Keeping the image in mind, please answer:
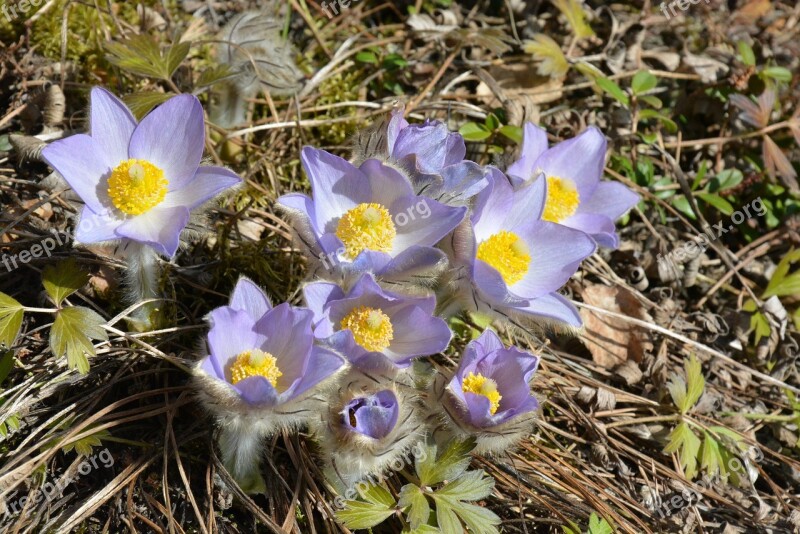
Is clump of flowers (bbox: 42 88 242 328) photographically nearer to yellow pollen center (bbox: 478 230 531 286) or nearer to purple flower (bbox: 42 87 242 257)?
purple flower (bbox: 42 87 242 257)

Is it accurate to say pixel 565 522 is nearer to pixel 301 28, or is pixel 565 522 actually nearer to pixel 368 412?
pixel 368 412

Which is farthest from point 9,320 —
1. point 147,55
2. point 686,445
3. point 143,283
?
point 686,445

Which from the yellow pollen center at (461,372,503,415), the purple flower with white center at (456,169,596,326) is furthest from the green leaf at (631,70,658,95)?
the yellow pollen center at (461,372,503,415)

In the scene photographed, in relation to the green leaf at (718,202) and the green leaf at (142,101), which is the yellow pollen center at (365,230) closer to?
the green leaf at (142,101)

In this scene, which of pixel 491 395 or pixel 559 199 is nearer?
pixel 491 395

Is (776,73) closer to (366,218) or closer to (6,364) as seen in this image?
(366,218)

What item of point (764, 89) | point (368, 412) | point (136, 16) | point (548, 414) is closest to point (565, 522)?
point (548, 414)

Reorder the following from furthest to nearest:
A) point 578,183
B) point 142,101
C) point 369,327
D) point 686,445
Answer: point 578,183, point 686,445, point 142,101, point 369,327
